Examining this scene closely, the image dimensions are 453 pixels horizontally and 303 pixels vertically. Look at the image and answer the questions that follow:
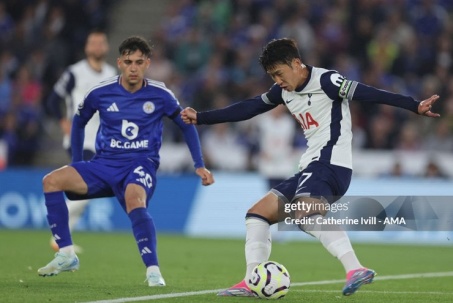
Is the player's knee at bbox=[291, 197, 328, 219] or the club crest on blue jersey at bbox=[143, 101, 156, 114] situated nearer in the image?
the player's knee at bbox=[291, 197, 328, 219]

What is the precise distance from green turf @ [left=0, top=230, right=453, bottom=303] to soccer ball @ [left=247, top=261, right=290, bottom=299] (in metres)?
0.09

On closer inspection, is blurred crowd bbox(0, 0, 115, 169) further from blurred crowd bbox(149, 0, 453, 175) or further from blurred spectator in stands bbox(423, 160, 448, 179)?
blurred spectator in stands bbox(423, 160, 448, 179)

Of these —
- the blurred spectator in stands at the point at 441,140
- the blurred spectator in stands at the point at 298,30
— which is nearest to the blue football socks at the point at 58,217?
the blurred spectator in stands at the point at 441,140

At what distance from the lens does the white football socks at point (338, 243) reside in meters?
7.21

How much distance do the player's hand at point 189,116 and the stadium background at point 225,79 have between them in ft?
26.2

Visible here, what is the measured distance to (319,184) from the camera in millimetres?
7559

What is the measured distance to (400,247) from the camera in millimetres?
14781

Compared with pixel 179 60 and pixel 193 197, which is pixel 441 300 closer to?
pixel 193 197

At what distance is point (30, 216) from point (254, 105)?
9.29 metres

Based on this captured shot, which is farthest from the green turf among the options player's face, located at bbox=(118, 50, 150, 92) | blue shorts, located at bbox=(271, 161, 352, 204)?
player's face, located at bbox=(118, 50, 150, 92)

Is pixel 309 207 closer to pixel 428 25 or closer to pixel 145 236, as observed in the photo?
pixel 145 236

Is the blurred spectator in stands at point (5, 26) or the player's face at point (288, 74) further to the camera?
the blurred spectator in stands at point (5, 26)

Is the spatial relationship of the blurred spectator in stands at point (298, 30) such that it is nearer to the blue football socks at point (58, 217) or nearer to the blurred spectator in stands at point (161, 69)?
the blurred spectator in stands at point (161, 69)

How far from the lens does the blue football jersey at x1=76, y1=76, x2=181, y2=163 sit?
871 cm
